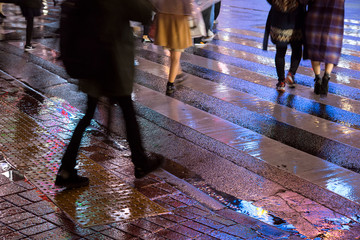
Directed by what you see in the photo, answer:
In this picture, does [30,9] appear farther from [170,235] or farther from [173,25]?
[170,235]

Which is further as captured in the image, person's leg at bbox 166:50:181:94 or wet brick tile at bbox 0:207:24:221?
person's leg at bbox 166:50:181:94

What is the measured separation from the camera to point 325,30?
7.12 meters

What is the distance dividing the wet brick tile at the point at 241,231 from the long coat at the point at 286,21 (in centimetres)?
419

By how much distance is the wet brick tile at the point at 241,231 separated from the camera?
3.42 metres

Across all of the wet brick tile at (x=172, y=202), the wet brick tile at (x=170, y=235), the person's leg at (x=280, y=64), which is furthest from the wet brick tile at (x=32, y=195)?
the person's leg at (x=280, y=64)

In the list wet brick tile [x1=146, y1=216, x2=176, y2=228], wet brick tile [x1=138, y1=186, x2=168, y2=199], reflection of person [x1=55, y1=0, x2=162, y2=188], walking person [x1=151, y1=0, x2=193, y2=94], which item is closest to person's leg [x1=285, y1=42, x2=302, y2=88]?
walking person [x1=151, y1=0, x2=193, y2=94]

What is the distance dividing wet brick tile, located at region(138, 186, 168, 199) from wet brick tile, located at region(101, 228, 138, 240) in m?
0.66

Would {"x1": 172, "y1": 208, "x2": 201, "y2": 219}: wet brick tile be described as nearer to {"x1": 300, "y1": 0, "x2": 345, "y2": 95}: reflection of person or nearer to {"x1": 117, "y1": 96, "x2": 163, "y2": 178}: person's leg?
{"x1": 117, "y1": 96, "x2": 163, "y2": 178}: person's leg

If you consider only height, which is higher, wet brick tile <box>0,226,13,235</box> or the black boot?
the black boot

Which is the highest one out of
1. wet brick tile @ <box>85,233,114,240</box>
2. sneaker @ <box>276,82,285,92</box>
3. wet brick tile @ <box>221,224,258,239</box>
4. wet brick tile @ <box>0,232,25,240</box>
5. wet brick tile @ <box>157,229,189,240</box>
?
sneaker @ <box>276,82,285,92</box>

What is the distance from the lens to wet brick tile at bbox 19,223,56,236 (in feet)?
10.9

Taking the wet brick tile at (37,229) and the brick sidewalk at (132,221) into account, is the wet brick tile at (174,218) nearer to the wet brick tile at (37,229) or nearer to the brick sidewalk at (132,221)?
the brick sidewalk at (132,221)

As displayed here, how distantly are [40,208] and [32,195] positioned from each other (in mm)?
253

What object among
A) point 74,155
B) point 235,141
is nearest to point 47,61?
Result: point 235,141
